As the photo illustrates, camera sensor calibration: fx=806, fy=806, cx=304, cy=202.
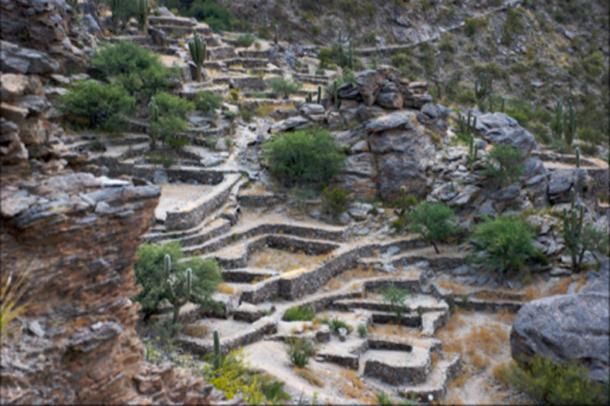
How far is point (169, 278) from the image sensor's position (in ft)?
80.8

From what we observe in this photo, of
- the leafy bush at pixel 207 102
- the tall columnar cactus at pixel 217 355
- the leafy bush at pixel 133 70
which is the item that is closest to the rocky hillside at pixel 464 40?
the leafy bush at pixel 207 102

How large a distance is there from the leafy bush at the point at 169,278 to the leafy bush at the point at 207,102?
17587mm

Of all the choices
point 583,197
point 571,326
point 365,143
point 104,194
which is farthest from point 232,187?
point 104,194

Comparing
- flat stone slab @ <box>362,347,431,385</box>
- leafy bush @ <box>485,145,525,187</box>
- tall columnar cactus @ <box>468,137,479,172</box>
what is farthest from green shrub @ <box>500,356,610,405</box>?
tall columnar cactus @ <box>468,137,479,172</box>

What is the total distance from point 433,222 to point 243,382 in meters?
15.0

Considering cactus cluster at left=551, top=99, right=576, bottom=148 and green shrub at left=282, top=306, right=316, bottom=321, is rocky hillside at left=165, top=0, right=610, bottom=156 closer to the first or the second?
cactus cluster at left=551, top=99, right=576, bottom=148

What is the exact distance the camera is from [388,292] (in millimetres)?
29000

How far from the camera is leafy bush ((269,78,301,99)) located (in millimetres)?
49344

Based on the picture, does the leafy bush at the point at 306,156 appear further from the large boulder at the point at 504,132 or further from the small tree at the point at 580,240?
the small tree at the point at 580,240

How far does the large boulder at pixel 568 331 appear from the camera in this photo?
2259cm

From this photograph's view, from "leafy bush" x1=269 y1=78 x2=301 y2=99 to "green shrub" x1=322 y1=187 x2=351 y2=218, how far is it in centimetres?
1557

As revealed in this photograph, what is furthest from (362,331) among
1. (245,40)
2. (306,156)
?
(245,40)

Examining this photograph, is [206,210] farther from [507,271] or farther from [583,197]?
[583,197]

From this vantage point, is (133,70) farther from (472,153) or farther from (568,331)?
(568,331)
